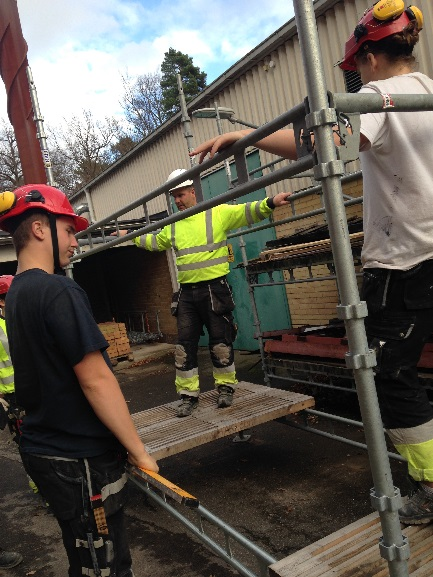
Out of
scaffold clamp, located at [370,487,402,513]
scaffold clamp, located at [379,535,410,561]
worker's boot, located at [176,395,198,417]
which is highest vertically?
scaffold clamp, located at [370,487,402,513]

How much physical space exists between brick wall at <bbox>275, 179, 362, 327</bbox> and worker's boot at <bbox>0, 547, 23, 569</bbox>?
5801mm

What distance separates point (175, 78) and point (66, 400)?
3510cm

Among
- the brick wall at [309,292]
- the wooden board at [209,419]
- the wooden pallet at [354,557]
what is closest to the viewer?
the wooden pallet at [354,557]

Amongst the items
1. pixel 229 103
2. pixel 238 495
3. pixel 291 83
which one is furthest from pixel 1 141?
pixel 238 495

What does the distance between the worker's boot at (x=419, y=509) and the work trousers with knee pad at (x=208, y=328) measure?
282cm

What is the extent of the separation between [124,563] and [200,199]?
1.79 meters

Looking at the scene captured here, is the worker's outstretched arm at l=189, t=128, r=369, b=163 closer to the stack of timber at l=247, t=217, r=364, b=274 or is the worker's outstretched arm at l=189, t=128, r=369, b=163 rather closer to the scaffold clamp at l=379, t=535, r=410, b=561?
the scaffold clamp at l=379, t=535, r=410, b=561

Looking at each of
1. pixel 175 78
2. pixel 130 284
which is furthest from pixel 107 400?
pixel 175 78

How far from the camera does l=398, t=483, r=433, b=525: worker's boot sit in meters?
2.32

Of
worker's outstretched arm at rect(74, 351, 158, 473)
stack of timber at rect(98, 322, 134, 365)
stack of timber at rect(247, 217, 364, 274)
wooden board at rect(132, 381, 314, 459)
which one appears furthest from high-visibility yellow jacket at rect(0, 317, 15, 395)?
stack of timber at rect(98, 322, 134, 365)

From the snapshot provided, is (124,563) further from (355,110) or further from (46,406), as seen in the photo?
(355,110)

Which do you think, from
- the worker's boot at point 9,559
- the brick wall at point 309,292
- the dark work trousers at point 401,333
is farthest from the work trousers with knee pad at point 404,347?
the brick wall at point 309,292

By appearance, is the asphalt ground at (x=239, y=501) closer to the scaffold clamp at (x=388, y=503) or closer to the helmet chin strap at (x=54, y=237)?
the scaffold clamp at (x=388, y=503)

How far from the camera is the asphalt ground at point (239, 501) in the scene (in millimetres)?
3785
